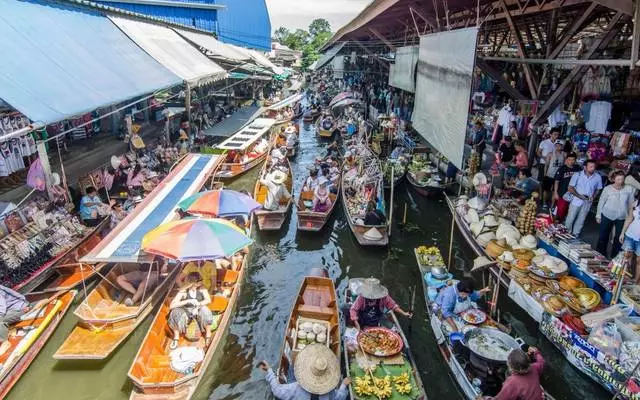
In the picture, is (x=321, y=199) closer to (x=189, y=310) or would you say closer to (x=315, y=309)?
(x=315, y=309)

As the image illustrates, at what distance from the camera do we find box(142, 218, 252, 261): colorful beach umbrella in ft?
23.8

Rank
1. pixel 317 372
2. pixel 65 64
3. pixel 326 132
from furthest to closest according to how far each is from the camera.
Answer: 1. pixel 326 132
2. pixel 65 64
3. pixel 317 372

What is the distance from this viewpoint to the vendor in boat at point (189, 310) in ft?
23.7

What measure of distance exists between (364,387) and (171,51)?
14.3 meters

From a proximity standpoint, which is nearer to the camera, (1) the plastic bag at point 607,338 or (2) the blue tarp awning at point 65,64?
(1) the plastic bag at point 607,338

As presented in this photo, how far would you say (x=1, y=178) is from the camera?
1198 cm

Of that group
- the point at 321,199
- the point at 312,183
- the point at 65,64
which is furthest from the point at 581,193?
the point at 65,64

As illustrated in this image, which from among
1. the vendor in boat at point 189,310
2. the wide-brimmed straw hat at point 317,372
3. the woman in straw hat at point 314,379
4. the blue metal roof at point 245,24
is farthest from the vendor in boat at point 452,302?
the blue metal roof at point 245,24

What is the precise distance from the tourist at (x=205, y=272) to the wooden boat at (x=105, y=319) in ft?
1.60

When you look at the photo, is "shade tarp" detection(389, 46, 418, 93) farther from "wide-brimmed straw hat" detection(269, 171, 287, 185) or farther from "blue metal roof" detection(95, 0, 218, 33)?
"blue metal roof" detection(95, 0, 218, 33)

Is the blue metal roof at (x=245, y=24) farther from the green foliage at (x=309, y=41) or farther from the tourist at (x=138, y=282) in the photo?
the tourist at (x=138, y=282)

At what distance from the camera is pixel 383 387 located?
6152mm

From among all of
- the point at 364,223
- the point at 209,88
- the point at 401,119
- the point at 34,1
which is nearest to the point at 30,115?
the point at 34,1

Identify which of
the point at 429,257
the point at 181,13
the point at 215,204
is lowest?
the point at 429,257
